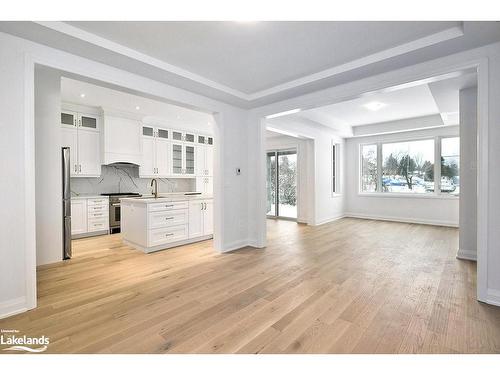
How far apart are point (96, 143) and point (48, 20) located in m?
3.74

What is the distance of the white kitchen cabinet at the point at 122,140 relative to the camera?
17.3 feet

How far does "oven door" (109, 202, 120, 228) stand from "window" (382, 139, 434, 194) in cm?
717

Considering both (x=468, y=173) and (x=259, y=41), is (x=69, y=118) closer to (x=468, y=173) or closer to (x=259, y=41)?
(x=259, y=41)

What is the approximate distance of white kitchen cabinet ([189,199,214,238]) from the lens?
454 centimetres

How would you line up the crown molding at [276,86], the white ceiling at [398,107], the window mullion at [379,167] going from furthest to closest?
the window mullion at [379,167]
the white ceiling at [398,107]
the crown molding at [276,86]

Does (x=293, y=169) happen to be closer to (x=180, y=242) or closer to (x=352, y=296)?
(x=180, y=242)

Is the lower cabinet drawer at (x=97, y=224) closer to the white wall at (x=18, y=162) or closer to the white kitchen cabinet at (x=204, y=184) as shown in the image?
the white kitchen cabinet at (x=204, y=184)

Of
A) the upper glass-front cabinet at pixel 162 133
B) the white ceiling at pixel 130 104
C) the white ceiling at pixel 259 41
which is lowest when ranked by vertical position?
the upper glass-front cabinet at pixel 162 133

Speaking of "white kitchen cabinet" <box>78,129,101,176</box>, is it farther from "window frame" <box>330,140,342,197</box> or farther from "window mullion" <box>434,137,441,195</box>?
"window mullion" <box>434,137,441,195</box>

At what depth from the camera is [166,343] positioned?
173 cm

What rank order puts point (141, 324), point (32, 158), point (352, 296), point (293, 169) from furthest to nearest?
1. point (293, 169)
2. point (352, 296)
3. point (32, 158)
4. point (141, 324)

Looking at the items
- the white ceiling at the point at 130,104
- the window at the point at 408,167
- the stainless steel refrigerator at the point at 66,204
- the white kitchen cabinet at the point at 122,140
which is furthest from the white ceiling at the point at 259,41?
the window at the point at 408,167

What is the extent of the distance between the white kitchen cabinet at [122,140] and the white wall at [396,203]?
241 inches
